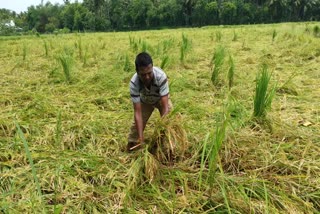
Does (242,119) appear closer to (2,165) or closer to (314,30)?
(2,165)

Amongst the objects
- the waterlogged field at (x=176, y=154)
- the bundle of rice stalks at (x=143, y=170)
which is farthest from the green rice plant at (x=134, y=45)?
the bundle of rice stalks at (x=143, y=170)

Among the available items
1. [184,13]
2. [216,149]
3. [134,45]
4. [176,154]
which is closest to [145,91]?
[176,154]

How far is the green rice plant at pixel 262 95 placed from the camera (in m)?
2.23

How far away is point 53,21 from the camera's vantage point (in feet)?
164

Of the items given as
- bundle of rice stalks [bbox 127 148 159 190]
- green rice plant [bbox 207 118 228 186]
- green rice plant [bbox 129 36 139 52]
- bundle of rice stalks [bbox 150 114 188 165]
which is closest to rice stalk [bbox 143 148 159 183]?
bundle of rice stalks [bbox 127 148 159 190]

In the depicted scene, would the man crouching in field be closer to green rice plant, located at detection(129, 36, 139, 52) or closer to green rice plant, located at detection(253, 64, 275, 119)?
green rice plant, located at detection(253, 64, 275, 119)

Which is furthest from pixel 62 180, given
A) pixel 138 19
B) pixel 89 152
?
pixel 138 19

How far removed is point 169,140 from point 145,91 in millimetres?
600

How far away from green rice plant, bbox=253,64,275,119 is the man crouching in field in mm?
659

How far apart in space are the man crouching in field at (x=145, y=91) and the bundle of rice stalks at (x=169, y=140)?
0.48ft

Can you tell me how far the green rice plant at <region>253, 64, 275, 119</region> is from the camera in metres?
2.23

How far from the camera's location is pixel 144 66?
211cm

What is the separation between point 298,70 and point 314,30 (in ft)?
17.5

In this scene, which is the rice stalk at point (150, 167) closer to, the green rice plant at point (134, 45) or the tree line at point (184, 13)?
the green rice plant at point (134, 45)
